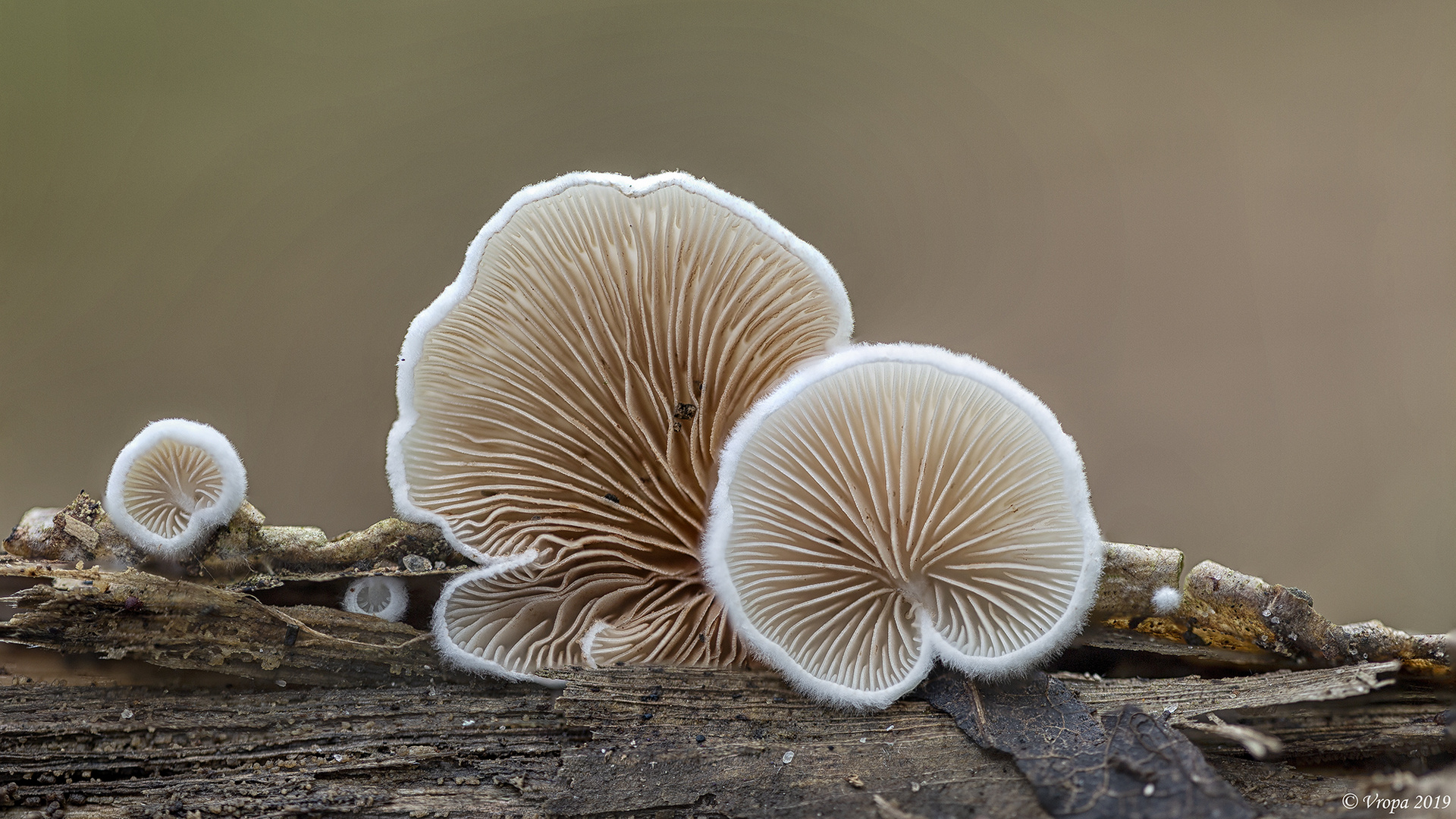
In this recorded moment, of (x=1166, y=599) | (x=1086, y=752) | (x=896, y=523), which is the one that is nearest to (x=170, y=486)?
(x=896, y=523)

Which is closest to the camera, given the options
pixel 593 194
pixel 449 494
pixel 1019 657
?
pixel 1019 657

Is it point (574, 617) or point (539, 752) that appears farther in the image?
point (574, 617)

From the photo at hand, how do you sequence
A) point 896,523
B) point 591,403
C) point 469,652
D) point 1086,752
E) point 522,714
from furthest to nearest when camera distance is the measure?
point 591,403, point 469,652, point 522,714, point 896,523, point 1086,752

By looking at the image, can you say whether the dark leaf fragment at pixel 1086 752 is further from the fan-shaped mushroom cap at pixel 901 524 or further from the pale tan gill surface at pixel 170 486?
the pale tan gill surface at pixel 170 486

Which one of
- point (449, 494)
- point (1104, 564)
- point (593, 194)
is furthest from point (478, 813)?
point (1104, 564)

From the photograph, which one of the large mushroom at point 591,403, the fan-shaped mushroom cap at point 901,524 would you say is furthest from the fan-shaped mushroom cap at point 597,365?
the fan-shaped mushroom cap at point 901,524

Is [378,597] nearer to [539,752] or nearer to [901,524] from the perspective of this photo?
[539,752]

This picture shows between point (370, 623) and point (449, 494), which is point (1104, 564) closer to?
point (449, 494)
